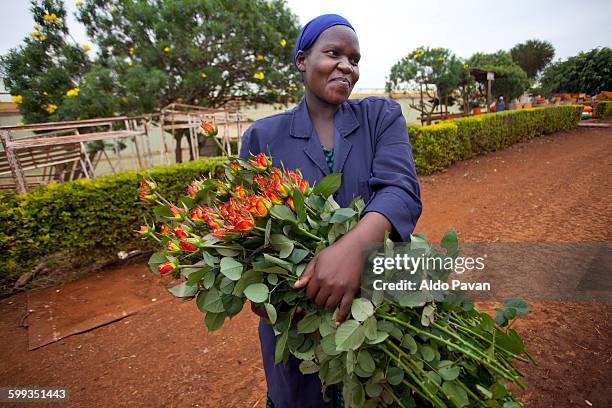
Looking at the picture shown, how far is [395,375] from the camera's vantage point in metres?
0.90

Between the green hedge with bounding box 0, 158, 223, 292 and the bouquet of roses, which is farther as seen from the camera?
the green hedge with bounding box 0, 158, 223, 292

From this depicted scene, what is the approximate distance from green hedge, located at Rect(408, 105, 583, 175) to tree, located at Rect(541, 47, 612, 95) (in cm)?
1740

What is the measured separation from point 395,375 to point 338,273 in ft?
1.03

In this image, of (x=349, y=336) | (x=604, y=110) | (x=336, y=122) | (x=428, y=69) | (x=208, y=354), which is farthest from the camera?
(x=604, y=110)

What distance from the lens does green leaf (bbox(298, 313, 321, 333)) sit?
3.11ft

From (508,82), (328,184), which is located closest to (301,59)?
(328,184)

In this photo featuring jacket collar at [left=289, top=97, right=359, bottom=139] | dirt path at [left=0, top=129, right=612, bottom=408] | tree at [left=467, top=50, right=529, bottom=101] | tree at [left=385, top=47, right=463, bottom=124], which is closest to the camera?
jacket collar at [left=289, top=97, right=359, bottom=139]

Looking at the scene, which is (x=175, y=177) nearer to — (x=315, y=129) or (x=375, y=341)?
(x=315, y=129)

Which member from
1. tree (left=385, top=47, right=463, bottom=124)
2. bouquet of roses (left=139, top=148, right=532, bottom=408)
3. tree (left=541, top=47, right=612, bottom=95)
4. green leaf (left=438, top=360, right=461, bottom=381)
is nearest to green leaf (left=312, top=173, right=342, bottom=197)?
bouquet of roses (left=139, top=148, right=532, bottom=408)

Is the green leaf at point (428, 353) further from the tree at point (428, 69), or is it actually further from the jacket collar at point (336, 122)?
the tree at point (428, 69)

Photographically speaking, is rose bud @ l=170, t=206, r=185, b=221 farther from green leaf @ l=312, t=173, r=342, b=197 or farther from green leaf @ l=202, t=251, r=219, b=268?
green leaf @ l=312, t=173, r=342, b=197

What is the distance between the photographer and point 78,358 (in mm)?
3105

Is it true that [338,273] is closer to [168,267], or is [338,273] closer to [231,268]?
Result: [231,268]

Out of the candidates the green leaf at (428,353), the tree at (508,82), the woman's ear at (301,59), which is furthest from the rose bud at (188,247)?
the tree at (508,82)
